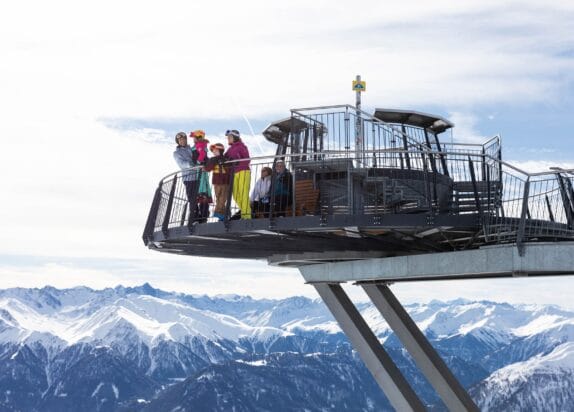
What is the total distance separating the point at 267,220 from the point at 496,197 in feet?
17.8

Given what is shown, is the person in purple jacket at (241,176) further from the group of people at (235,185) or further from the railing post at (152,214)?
the railing post at (152,214)

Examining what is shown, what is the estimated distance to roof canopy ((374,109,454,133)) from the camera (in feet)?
87.4

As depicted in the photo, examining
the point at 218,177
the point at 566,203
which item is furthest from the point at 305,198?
the point at 566,203

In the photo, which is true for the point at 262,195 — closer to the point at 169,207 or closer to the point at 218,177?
the point at 218,177

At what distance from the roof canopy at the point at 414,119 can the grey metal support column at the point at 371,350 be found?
17.4 ft

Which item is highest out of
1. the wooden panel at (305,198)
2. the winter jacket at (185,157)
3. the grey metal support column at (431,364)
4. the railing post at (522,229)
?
the winter jacket at (185,157)

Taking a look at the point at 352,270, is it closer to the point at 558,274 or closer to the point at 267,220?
the point at 267,220

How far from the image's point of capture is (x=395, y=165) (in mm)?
23516

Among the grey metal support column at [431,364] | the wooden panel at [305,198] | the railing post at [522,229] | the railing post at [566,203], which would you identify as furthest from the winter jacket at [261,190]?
the railing post at [566,203]

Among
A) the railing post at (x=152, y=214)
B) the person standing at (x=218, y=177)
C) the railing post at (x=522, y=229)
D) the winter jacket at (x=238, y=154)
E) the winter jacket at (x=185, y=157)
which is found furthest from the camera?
the railing post at (x=152, y=214)

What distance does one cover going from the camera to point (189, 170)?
24.9 meters

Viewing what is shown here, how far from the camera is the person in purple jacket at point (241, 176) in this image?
2333cm

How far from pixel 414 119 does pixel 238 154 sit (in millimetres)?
5683

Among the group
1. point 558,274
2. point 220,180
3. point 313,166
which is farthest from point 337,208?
point 558,274
